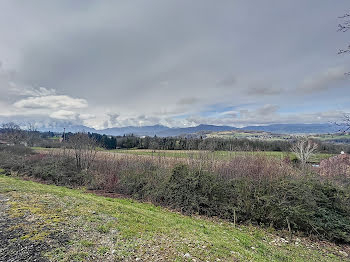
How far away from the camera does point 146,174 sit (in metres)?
15.8

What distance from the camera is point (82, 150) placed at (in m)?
21.5

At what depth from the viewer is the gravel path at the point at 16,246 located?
11.8 ft

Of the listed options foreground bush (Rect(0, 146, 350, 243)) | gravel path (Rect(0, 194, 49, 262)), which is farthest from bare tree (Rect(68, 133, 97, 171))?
gravel path (Rect(0, 194, 49, 262))

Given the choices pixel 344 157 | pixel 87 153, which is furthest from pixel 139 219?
pixel 344 157

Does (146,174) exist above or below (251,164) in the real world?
below

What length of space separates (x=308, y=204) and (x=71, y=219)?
1118cm

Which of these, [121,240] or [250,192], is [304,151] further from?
[121,240]

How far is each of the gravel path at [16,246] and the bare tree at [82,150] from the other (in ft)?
56.4

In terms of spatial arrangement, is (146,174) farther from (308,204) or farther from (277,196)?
(308,204)

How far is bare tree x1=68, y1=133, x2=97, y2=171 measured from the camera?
2103 cm

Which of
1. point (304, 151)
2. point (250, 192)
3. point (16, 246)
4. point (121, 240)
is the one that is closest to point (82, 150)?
point (16, 246)

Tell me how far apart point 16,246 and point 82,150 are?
19370mm

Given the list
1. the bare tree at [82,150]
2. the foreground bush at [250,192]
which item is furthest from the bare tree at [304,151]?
the bare tree at [82,150]

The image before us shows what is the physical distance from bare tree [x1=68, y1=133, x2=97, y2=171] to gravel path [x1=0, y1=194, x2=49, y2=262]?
1718 cm
